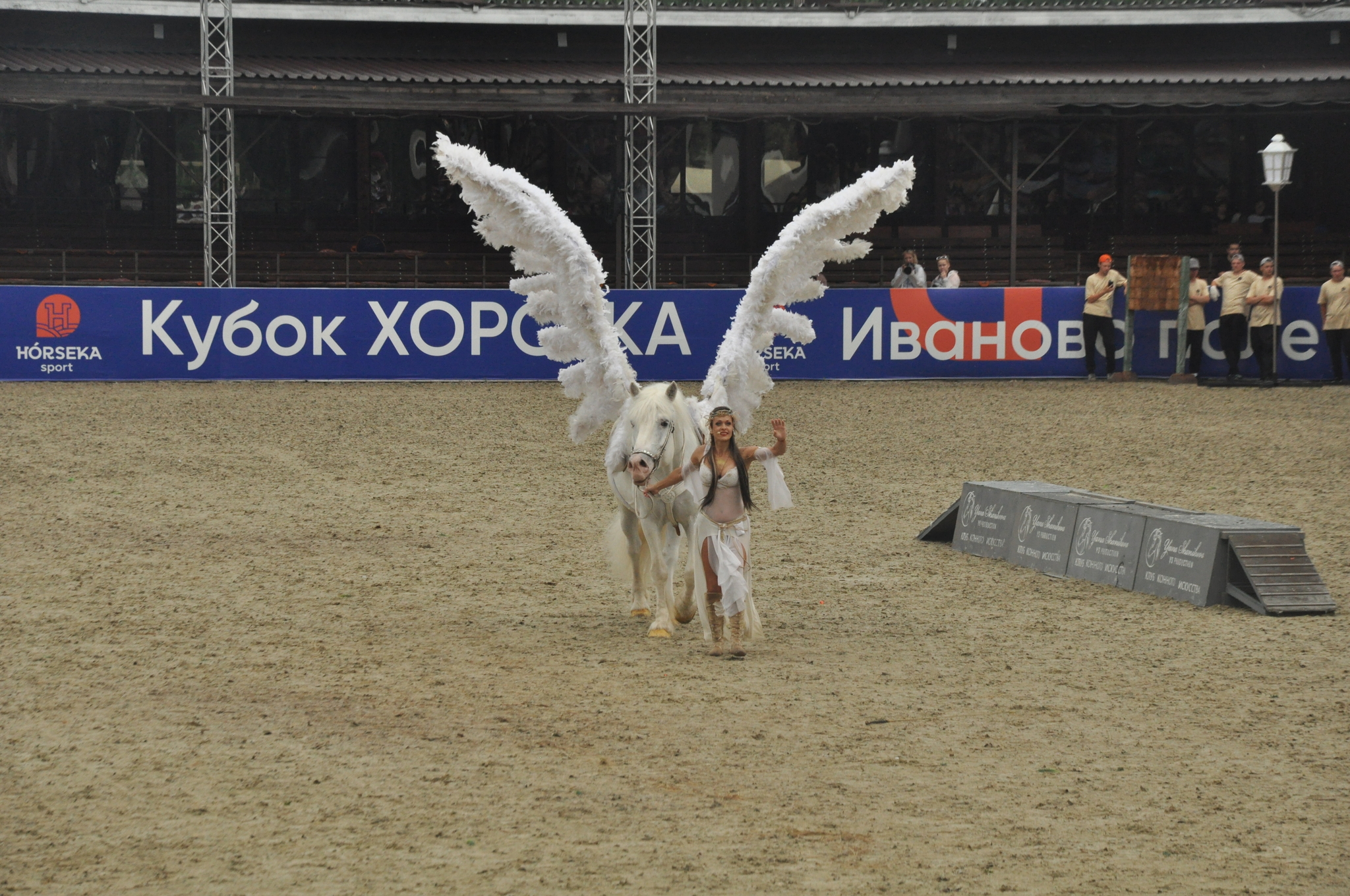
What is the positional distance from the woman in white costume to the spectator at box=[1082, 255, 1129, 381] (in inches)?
651

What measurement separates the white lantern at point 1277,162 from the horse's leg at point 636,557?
18.9m

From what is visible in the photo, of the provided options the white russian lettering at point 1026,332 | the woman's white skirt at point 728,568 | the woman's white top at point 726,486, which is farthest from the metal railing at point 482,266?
the woman's white skirt at point 728,568

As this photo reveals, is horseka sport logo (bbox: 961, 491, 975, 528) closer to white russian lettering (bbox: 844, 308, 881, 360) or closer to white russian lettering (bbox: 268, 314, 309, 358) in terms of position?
white russian lettering (bbox: 844, 308, 881, 360)

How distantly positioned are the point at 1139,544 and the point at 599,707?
16.6 ft

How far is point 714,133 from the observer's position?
115 feet

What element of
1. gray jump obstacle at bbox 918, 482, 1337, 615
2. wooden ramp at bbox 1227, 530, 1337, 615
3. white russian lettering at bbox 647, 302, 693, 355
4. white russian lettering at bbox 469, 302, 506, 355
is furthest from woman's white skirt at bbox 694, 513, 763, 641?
white russian lettering at bbox 469, 302, 506, 355

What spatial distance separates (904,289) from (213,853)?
20.4 metres

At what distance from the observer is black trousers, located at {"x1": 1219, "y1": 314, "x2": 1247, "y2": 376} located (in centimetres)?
2416

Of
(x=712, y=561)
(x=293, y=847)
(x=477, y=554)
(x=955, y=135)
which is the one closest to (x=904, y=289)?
(x=955, y=135)

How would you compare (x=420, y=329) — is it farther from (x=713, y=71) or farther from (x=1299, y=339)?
(x=1299, y=339)

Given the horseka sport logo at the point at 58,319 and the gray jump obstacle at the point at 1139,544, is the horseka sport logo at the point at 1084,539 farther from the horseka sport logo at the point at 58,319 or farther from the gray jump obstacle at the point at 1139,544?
the horseka sport logo at the point at 58,319

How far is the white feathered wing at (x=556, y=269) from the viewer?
9602mm

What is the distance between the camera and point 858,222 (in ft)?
32.8

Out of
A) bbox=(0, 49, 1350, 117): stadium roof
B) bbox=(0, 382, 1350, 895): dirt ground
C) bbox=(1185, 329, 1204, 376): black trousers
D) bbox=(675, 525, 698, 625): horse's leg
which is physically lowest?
bbox=(0, 382, 1350, 895): dirt ground
